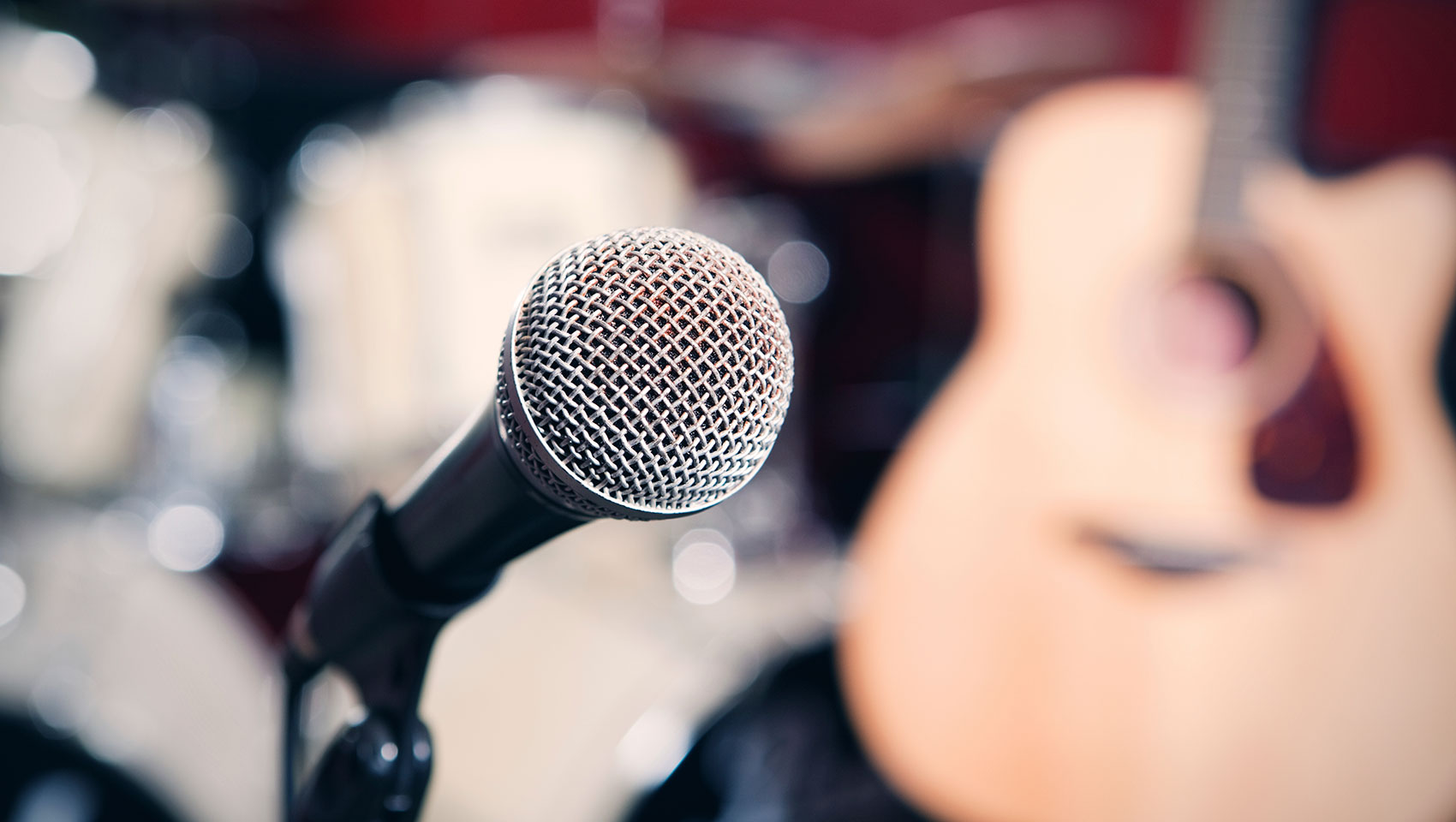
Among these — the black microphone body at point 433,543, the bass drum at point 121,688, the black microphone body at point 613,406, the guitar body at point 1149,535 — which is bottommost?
the bass drum at point 121,688

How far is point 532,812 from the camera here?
2.89ft

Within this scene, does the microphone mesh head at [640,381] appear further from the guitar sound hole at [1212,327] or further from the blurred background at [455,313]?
the guitar sound hole at [1212,327]

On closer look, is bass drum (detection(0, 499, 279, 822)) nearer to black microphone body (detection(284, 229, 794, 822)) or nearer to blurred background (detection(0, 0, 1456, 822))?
blurred background (detection(0, 0, 1456, 822))

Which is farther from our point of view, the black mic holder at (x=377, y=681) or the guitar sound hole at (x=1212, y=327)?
the guitar sound hole at (x=1212, y=327)

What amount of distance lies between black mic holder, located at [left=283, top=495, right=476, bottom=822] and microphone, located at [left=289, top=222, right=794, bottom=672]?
56 mm

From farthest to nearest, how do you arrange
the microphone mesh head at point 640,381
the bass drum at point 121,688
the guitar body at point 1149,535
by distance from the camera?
the bass drum at point 121,688 → the guitar body at point 1149,535 → the microphone mesh head at point 640,381

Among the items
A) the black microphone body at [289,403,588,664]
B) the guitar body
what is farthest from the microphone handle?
the guitar body

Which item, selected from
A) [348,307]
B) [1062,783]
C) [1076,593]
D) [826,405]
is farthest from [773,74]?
[1062,783]

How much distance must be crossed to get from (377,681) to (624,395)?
0.21 metres

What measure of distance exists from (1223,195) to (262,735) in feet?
4.15

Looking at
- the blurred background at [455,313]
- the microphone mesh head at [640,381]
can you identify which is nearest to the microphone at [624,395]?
the microphone mesh head at [640,381]

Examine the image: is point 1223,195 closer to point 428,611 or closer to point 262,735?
point 428,611

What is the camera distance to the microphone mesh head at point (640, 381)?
0.93ft

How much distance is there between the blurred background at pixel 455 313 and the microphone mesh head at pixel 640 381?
2.12 feet
